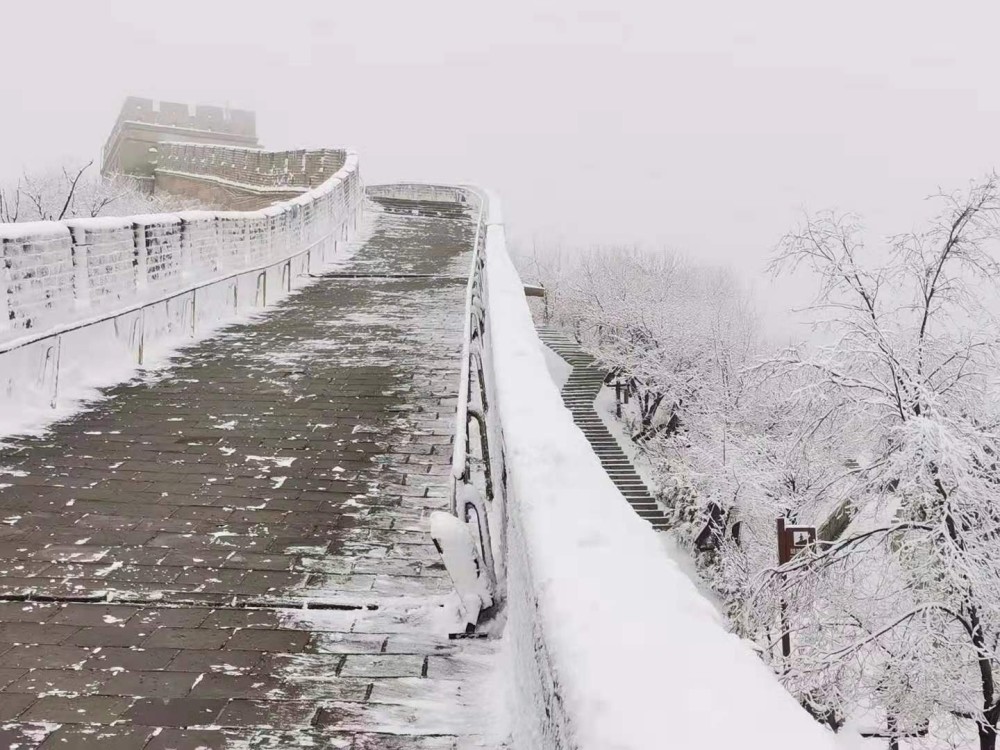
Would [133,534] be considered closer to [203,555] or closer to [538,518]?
[203,555]

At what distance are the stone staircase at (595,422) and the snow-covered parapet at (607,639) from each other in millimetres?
22379

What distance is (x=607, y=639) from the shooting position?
1633 millimetres

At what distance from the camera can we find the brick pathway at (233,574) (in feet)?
9.61

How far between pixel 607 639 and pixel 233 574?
9.46ft

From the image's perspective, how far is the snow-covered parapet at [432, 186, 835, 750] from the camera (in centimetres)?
135

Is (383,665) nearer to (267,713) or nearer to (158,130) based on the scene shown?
(267,713)

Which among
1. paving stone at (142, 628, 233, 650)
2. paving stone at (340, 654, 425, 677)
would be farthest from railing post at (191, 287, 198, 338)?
paving stone at (340, 654, 425, 677)

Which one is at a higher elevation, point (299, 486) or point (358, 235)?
point (358, 235)

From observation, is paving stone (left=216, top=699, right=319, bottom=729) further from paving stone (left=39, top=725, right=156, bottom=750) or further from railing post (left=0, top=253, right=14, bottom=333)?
railing post (left=0, top=253, right=14, bottom=333)

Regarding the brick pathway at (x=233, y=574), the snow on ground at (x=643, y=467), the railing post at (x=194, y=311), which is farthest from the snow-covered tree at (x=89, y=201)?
the brick pathway at (x=233, y=574)

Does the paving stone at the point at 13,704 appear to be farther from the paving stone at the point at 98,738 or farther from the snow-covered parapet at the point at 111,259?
the snow-covered parapet at the point at 111,259

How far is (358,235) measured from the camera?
24594 millimetres

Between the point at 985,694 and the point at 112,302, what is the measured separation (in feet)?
42.7

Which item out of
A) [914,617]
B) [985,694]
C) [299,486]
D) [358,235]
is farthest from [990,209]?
[358,235]
